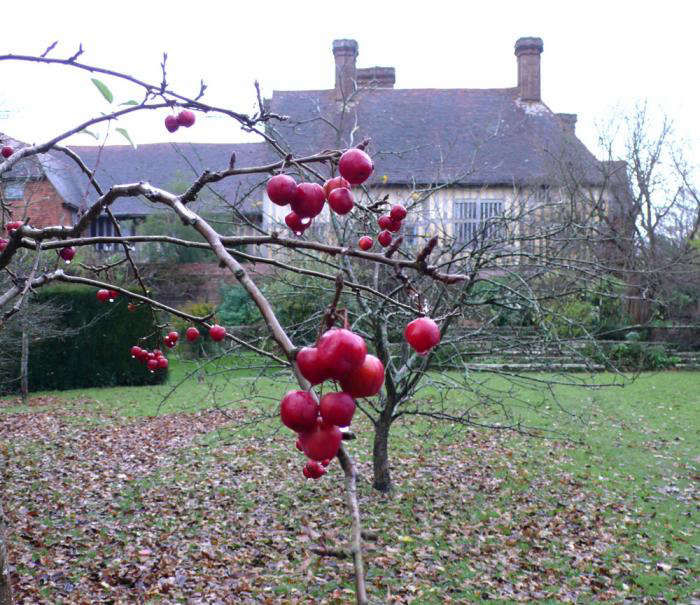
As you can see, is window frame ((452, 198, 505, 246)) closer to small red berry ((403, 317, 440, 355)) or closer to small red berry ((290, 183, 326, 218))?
small red berry ((290, 183, 326, 218))

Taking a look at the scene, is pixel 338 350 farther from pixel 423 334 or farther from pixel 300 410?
pixel 423 334

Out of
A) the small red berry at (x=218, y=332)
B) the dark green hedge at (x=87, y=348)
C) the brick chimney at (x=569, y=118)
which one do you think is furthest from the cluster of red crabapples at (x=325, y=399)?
the brick chimney at (x=569, y=118)

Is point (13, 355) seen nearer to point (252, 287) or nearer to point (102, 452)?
point (102, 452)

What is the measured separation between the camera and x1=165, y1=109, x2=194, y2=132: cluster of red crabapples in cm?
256

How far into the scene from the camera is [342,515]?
21.2 feet

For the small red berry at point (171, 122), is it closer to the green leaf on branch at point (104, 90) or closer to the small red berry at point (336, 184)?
the green leaf on branch at point (104, 90)

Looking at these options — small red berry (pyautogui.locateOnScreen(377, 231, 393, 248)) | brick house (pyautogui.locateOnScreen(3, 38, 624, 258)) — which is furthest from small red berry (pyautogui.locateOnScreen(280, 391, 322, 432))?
brick house (pyautogui.locateOnScreen(3, 38, 624, 258))

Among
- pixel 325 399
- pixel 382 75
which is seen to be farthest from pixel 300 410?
pixel 382 75

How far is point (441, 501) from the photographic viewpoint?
6945 mm

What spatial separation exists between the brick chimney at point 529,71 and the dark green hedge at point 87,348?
15691 millimetres

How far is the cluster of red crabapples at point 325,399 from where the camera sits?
2.97ft

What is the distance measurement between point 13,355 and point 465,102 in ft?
56.8

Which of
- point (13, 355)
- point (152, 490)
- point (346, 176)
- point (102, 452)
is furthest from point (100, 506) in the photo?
point (13, 355)

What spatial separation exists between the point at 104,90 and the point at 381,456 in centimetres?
523
